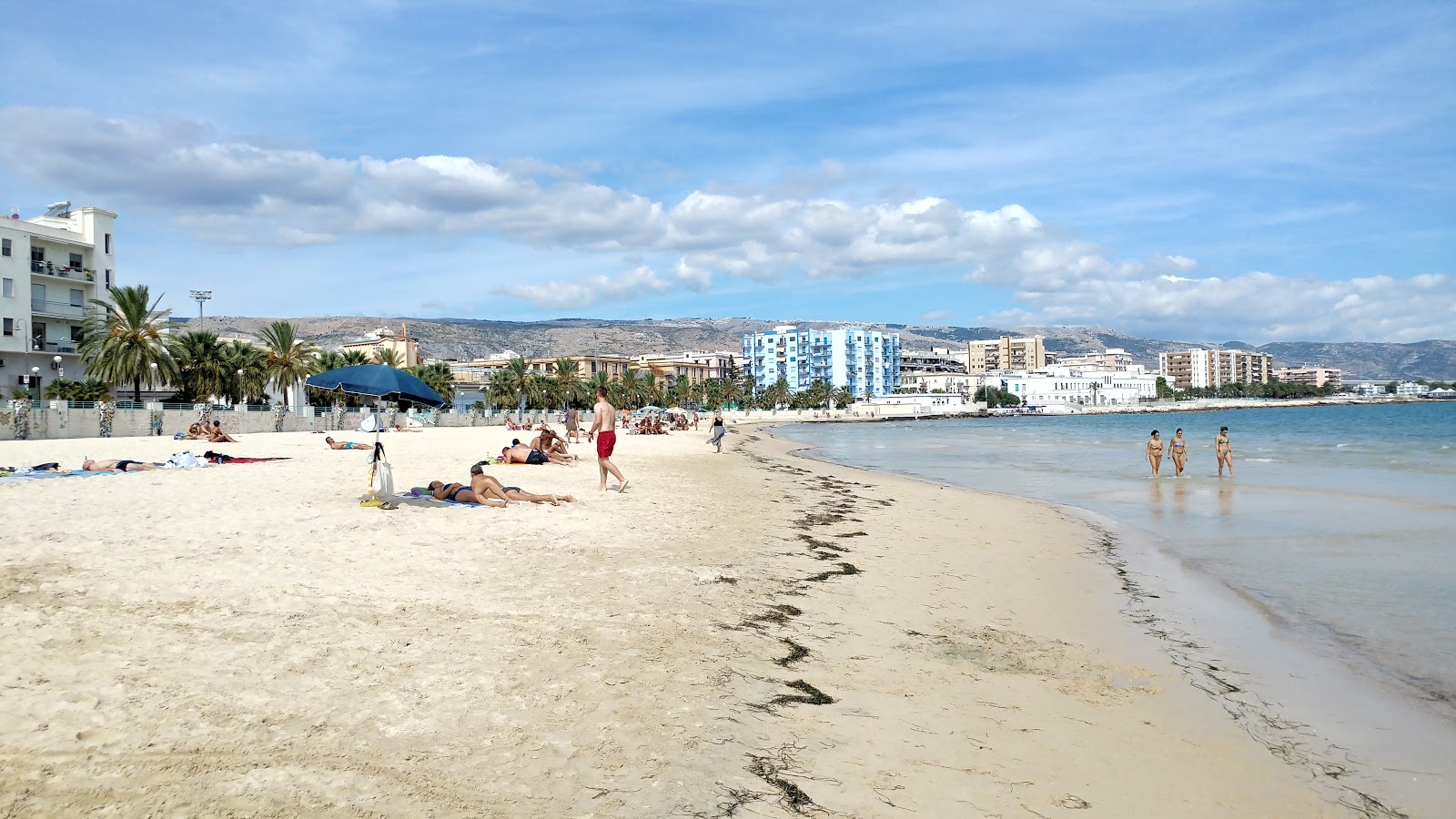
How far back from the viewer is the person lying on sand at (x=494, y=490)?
429 inches

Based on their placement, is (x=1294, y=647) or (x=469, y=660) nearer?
(x=469, y=660)

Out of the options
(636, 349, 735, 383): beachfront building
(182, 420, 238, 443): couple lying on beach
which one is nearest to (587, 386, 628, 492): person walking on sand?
(182, 420, 238, 443): couple lying on beach

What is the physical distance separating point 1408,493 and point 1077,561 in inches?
504

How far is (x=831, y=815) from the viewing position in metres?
3.30

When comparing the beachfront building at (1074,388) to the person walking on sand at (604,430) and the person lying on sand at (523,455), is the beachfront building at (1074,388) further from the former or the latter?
the person walking on sand at (604,430)

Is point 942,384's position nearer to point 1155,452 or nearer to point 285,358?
point 285,358

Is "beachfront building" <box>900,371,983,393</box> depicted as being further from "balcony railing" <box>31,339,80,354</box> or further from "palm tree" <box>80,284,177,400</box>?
"palm tree" <box>80,284,177,400</box>

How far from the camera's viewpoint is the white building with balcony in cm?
4525

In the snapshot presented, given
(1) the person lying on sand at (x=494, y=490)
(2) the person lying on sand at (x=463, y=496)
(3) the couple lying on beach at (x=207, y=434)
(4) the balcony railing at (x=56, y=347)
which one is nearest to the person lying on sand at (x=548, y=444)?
(2) the person lying on sand at (x=463, y=496)

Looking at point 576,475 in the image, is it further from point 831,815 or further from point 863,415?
point 863,415

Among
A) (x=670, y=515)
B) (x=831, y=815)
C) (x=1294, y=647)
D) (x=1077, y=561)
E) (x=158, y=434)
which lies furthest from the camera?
(x=158, y=434)

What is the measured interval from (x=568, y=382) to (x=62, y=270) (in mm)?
44738

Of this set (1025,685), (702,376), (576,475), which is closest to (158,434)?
(576,475)

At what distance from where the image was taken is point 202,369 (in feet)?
152
